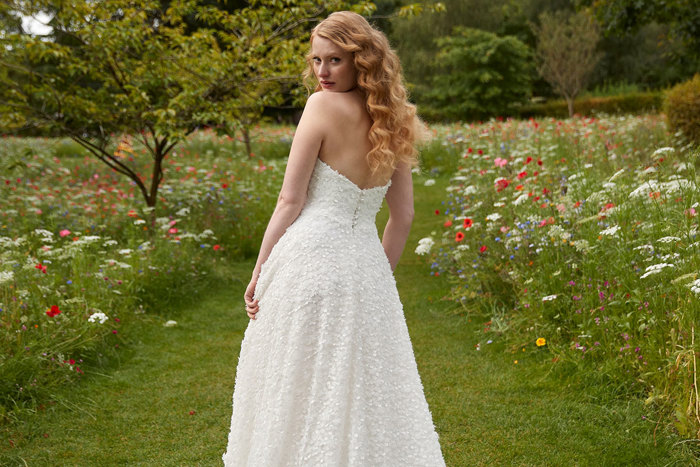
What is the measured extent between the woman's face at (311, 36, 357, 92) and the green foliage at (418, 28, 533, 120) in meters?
26.7

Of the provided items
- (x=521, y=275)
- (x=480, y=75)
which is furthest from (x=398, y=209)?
(x=480, y=75)

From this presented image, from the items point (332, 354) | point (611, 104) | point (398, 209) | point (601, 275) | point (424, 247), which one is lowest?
point (424, 247)

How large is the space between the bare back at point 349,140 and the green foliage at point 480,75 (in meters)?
26.7

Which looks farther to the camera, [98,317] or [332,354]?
[98,317]

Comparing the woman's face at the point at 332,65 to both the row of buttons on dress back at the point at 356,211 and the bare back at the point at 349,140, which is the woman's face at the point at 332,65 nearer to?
the bare back at the point at 349,140

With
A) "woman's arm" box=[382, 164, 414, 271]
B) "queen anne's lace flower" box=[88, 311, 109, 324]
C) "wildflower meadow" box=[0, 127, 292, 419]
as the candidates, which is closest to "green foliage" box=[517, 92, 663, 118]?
"wildflower meadow" box=[0, 127, 292, 419]

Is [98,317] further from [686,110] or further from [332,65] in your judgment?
[686,110]

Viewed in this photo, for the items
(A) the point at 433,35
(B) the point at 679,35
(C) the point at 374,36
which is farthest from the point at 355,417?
(A) the point at 433,35

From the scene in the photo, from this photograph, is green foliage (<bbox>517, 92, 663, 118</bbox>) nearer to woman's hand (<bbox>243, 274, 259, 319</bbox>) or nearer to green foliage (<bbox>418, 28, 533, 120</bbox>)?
green foliage (<bbox>418, 28, 533, 120</bbox>)

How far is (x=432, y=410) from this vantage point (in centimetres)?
409

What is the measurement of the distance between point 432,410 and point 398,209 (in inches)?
75.2

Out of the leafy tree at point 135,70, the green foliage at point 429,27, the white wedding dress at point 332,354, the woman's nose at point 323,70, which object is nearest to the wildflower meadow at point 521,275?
the leafy tree at point 135,70

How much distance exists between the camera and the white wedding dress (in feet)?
7.56

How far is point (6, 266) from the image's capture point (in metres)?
4.61
